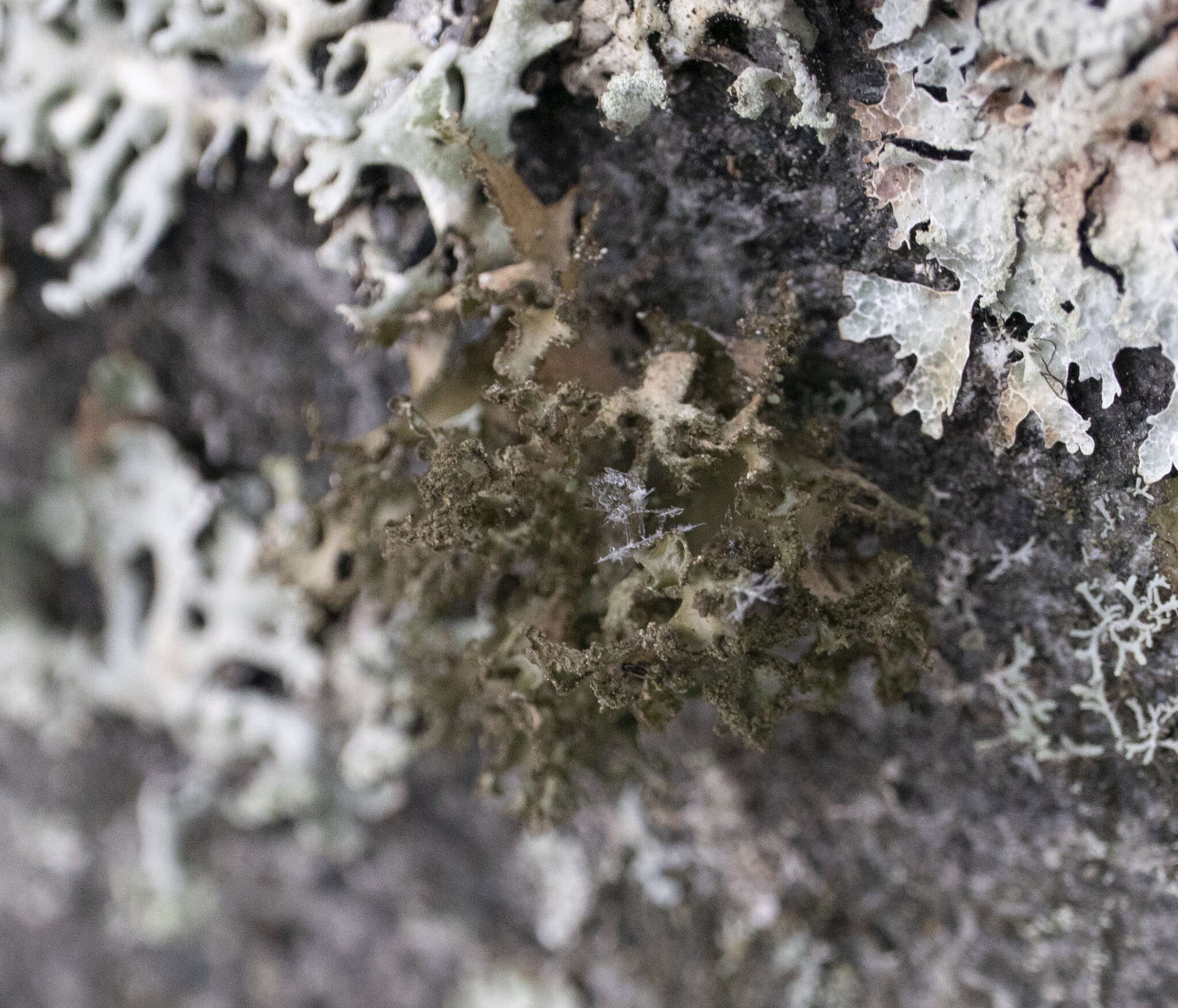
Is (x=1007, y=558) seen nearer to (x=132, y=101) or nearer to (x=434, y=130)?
(x=434, y=130)

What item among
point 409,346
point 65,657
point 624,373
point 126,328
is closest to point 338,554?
point 409,346

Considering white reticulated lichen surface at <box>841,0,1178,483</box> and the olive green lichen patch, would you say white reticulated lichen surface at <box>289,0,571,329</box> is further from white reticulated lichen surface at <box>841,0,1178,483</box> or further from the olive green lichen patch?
white reticulated lichen surface at <box>841,0,1178,483</box>

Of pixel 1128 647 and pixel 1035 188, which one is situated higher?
pixel 1035 188

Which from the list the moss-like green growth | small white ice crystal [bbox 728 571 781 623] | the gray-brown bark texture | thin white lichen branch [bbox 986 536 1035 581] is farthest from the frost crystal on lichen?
thin white lichen branch [bbox 986 536 1035 581]

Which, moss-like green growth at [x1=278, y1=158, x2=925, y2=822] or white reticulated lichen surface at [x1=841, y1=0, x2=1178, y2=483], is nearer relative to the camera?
white reticulated lichen surface at [x1=841, y1=0, x2=1178, y2=483]

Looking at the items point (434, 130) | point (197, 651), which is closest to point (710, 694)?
point (434, 130)

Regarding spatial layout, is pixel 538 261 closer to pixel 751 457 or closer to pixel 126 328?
pixel 751 457
